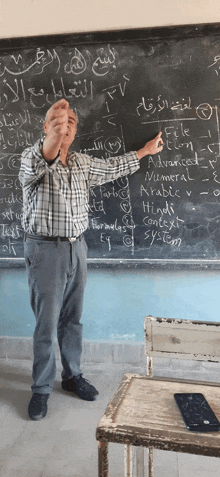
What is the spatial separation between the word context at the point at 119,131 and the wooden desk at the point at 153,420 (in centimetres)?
159

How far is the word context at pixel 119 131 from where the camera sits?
2.59 m

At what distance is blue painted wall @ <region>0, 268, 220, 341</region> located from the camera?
2.78 metres

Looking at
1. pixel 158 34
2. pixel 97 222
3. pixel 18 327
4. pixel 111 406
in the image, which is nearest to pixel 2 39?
pixel 158 34

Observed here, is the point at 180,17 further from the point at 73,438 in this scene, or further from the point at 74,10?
the point at 73,438

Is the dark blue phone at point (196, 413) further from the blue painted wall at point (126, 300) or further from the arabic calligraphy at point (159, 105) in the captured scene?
the arabic calligraphy at point (159, 105)

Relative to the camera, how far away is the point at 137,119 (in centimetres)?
262

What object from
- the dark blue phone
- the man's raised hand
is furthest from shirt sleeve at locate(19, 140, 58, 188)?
the dark blue phone

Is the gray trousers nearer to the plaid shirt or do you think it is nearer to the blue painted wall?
the plaid shirt

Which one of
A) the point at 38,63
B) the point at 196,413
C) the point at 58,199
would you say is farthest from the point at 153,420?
the point at 38,63


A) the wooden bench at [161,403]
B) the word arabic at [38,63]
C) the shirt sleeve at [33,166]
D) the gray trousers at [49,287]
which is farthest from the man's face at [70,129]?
the wooden bench at [161,403]

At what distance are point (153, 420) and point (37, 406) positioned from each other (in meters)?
1.55

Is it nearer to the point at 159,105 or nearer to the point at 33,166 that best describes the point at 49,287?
the point at 33,166

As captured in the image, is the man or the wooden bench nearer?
the wooden bench

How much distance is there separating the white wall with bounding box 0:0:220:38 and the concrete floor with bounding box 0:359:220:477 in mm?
2622
